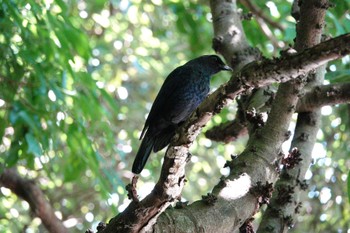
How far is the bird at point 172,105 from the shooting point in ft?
13.4

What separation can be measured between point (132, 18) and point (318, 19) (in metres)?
4.81

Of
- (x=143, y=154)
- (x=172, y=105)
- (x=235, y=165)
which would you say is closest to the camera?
(x=235, y=165)

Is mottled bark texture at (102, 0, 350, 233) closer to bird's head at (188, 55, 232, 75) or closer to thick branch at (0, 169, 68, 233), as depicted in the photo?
bird's head at (188, 55, 232, 75)

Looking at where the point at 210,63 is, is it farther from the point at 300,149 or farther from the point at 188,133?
the point at 188,133

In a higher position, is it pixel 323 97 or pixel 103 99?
pixel 323 97

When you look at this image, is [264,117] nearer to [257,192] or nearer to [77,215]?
[257,192]

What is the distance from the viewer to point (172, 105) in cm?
428

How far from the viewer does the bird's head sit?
4607 millimetres

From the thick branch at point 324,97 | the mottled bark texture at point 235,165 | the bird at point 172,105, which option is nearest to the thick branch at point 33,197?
the bird at point 172,105

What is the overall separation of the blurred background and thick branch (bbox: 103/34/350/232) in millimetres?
1445

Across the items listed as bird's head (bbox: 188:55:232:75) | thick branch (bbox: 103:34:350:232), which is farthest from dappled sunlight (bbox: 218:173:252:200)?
bird's head (bbox: 188:55:232:75)

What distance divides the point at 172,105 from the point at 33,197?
1311 millimetres

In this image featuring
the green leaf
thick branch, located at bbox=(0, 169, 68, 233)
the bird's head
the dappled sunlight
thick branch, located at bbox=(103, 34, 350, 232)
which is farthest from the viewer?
the bird's head

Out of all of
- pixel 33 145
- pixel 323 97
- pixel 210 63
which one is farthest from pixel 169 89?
pixel 323 97
